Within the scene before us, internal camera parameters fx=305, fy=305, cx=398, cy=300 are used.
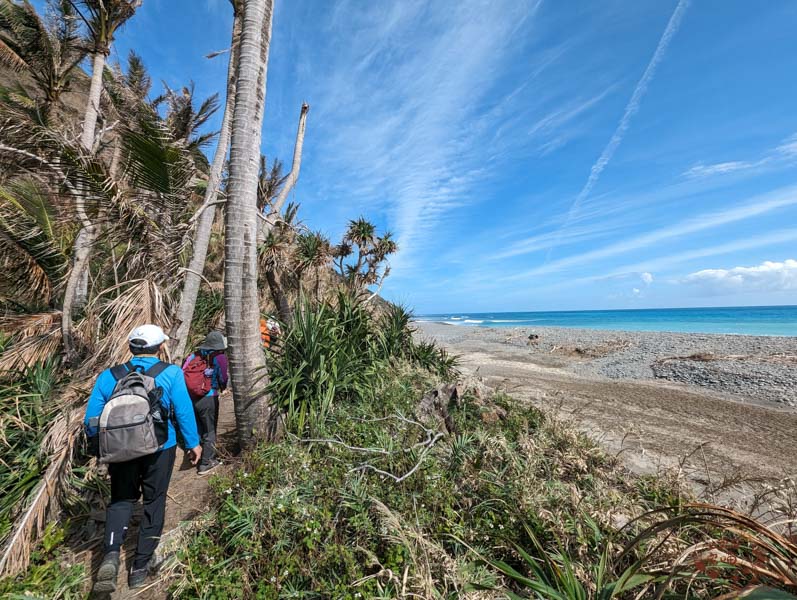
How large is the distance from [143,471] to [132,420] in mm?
576

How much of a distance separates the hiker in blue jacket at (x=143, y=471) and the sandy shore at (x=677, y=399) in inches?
162

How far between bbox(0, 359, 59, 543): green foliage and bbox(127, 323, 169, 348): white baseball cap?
1433 mm

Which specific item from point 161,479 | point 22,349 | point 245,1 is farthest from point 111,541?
point 245,1

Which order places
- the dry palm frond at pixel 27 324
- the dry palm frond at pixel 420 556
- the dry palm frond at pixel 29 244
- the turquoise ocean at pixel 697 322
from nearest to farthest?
the dry palm frond at pixel 420 556 → the dry palm frond at pixel 27 324 → the dry palm frond at pixel 29 244 → the turquoise ocean at pixel 697 322

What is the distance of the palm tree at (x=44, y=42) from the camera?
7.09 metres

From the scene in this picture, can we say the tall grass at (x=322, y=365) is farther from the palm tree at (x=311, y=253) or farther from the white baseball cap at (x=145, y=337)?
the palm tree at (x=311, y=253)

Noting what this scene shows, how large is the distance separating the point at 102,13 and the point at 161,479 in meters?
9.20

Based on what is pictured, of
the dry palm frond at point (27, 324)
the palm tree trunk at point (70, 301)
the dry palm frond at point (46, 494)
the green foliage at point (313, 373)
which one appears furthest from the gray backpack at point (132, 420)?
the dry palm frond at point (27, 324)

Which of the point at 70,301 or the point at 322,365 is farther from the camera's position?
the point at 70,301

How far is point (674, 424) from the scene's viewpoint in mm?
5984

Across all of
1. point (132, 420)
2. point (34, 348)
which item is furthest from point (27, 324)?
A: point (132, 420)

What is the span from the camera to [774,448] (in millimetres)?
4875

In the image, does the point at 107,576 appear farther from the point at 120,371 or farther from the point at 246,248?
the point at 246,248

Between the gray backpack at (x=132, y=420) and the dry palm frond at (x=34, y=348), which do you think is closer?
the gray backpack at (x=132, y=420)
